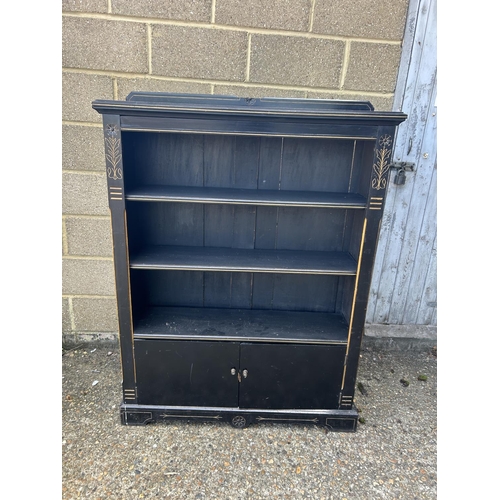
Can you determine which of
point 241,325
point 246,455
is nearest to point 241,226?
point 241,325

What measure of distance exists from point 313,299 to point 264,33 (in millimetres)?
1373

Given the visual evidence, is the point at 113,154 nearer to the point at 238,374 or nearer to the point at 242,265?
the point at 242,265

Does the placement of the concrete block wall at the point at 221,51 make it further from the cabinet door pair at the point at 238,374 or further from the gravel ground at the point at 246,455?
the gravel ground at the point at 246,455

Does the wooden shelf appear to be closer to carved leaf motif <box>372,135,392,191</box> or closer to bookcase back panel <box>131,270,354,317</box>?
bookcase back panel <box>131,270,354,317</box>

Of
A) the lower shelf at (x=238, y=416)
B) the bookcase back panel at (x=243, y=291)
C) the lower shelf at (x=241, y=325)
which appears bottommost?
the lower shelf at (x=238, y=416)

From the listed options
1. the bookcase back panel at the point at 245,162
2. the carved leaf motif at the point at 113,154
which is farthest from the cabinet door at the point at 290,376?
the carved leaf motif at the point at 113,154

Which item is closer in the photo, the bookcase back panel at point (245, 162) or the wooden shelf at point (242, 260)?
the wooden shelf at point (242, 260)

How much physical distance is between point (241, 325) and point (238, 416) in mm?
425

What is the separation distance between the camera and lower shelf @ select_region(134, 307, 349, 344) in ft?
5.02

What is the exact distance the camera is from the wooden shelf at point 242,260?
57.4 inches

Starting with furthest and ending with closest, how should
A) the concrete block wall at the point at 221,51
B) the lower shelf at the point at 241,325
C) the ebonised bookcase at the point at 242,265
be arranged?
the concrete block wall at the point at 221,51
the lower shelf at the point at 241,325
the ebonised bookcase at the point at 242,265

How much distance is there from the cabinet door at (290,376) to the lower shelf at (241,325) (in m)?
0.05

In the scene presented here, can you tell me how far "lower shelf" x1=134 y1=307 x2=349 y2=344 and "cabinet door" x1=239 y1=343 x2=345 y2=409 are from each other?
0.16 ft

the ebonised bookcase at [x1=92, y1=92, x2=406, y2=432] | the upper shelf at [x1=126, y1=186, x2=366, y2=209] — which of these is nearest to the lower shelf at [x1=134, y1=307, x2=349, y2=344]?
the ebonised bookcase at [x1=92, y1=92, x2=406, y2=432]
